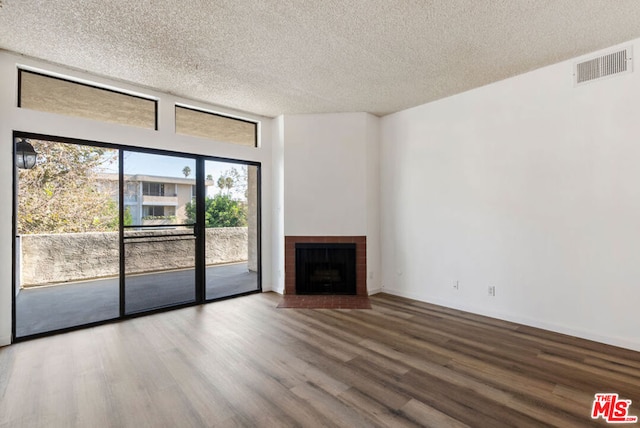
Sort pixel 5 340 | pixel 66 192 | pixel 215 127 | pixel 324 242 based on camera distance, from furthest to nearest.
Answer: pixel 324 242, pixel 215 127, pixel 66 192, pixel 5 340

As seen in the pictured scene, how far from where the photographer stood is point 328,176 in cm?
493

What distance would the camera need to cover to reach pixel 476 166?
3.96 metres

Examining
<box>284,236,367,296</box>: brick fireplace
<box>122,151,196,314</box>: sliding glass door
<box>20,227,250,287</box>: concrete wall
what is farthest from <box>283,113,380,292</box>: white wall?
<box>122,151,196,314</box>: sliding glass door

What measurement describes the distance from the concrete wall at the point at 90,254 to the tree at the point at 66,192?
47 centimetres

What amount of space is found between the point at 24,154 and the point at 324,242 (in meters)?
3.95

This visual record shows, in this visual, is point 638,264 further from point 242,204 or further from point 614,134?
point 242,204

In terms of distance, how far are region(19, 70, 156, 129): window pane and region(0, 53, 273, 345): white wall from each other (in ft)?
0.36

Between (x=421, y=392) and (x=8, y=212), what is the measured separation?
4384 millimetres

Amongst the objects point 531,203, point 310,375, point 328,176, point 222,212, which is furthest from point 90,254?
point 531,203

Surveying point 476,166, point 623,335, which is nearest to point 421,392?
point 623,335

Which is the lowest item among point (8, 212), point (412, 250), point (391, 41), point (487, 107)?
Result: point (412, 250)

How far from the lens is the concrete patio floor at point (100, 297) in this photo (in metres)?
3.62

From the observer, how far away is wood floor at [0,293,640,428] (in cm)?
192

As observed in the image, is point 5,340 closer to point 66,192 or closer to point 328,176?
point 66,192
